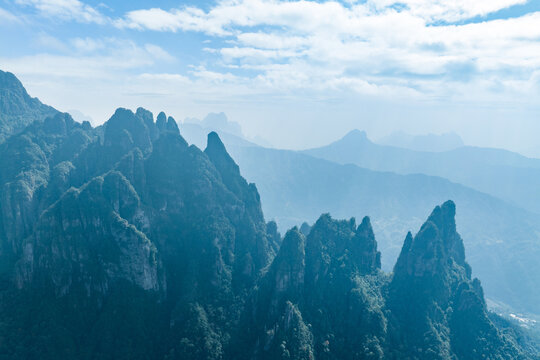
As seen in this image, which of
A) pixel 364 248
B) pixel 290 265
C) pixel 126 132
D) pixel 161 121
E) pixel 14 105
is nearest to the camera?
pixel 290 265

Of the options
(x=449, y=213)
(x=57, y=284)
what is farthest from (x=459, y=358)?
(x=57, y=284)

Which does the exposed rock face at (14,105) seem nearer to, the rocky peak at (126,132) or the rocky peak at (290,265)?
the rocky peak at (126,132)

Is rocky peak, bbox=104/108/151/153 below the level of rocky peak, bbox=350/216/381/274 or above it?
above

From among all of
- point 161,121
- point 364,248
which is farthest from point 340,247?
point 161,121

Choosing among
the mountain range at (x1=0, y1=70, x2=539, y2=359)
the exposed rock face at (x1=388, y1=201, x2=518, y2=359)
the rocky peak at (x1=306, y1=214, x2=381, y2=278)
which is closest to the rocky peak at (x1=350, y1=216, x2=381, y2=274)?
the rocky peak at (x1=306, y1=214, x2=381, y2=278)

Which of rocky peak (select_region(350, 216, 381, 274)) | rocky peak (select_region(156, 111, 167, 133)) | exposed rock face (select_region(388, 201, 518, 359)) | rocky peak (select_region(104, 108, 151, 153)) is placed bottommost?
exposed rock face (select_region(388, 201, 518, 359))

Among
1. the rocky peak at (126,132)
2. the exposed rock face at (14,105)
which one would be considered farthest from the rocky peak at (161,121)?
the exposed rock face at (14,105)

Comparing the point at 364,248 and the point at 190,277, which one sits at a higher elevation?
the point at 364,248

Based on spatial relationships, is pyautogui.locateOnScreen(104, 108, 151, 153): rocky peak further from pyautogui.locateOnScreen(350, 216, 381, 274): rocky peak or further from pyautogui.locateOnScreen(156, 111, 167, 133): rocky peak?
pyautogui.locateOnScreen(350, 216, 381, 274): rocky peak

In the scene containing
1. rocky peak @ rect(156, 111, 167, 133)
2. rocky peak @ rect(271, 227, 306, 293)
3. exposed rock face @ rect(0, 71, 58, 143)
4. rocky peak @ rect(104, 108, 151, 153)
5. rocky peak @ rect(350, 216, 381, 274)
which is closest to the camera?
rocky peak @ rect(271, 227, 306, 293)

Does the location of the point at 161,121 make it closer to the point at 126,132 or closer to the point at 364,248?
the point at 126,132

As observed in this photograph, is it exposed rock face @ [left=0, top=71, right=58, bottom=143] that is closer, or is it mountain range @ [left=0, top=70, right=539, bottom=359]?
mountain range @ [left=0, top=70, right=539, bottom=359]
